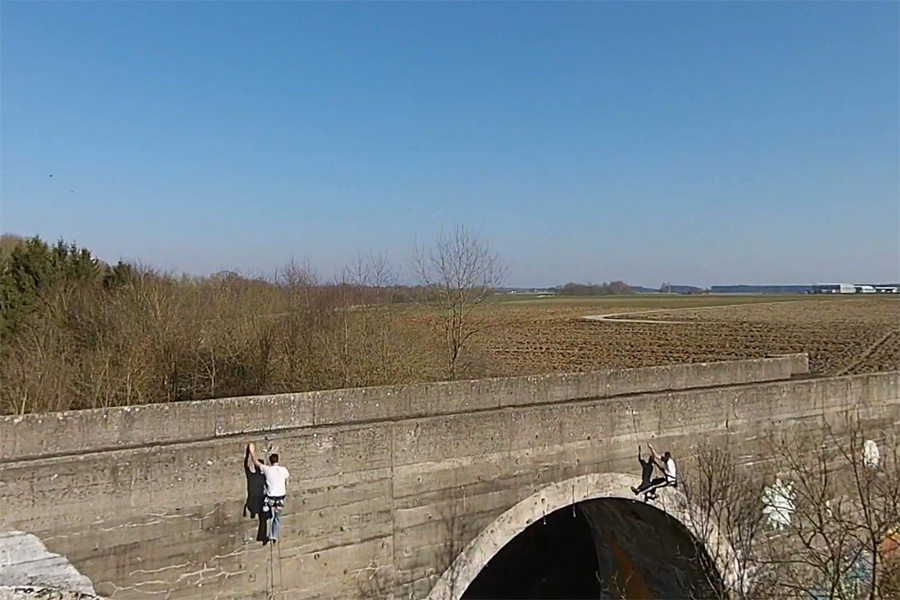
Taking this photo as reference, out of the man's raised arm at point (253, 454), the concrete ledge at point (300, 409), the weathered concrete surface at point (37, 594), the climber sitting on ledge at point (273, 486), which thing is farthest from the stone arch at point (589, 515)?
the weathered concrete surface at point (37, 594)

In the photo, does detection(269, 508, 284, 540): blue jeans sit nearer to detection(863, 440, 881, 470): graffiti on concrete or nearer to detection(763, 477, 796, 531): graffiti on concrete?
detection(763, 477, 796, 531): graffiti on concrete

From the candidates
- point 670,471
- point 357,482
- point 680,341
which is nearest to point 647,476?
point 670,471

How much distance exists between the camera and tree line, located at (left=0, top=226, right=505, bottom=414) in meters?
15.8

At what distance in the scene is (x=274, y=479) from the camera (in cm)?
714

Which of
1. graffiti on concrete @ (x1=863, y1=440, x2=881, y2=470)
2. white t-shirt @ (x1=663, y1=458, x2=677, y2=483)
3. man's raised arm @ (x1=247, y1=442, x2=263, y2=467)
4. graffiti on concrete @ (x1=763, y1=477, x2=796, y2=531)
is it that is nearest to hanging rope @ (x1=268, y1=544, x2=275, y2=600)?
man's raised arm @ (x1=247, y1=442, x2=263, y2=467)

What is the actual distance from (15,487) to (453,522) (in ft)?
15.6

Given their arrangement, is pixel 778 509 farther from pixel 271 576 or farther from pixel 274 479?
pixel 274 479

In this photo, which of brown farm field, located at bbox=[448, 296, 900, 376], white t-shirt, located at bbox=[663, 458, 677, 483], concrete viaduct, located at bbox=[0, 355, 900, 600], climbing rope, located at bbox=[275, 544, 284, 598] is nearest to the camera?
concrete viaduct, located at bbox=[0, 355, 900, 600]

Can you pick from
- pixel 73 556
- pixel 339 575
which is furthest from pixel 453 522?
pixel 73 556

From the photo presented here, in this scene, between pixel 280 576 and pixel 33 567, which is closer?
pixel 33 567

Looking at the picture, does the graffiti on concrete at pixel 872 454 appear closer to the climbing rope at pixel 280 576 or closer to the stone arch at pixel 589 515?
the stone arch at pixel 589 515

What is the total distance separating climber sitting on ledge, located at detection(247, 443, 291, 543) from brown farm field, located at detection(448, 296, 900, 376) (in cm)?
1332

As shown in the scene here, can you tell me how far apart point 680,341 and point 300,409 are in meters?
28.7

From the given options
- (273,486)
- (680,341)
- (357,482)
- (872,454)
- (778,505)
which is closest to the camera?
(273,486)
